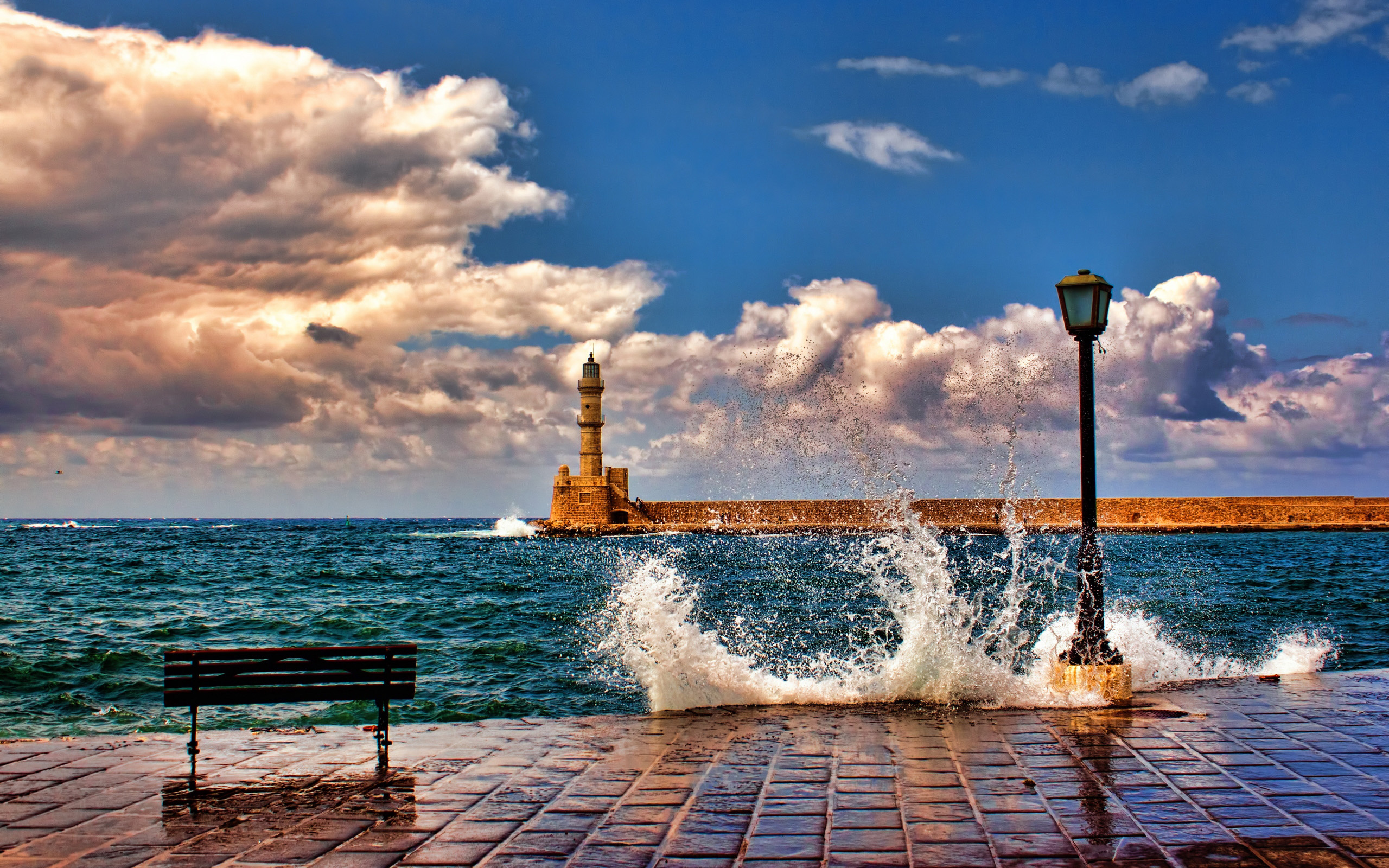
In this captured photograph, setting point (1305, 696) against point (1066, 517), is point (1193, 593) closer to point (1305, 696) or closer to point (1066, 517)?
point (1305, 696)

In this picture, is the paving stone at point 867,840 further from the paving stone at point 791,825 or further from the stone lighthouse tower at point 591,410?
the stone lighthouse tower at point 591,410

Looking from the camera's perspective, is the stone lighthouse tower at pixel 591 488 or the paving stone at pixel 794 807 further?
the stone lighthouse tower at pixel 591 488

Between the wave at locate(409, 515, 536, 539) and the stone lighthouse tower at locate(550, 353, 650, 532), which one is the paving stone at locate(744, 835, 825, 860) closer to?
the stone lighthouse tower at locate(550, 353, 650, 532)

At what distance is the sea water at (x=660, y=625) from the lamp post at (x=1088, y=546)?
267 millimetres

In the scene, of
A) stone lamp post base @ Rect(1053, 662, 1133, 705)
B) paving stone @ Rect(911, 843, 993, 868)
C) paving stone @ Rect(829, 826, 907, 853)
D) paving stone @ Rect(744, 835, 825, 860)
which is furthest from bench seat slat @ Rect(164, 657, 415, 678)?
stone lamp post base @ Rect(1053, 662, 1133, 705)

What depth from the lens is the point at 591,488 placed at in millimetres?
66750

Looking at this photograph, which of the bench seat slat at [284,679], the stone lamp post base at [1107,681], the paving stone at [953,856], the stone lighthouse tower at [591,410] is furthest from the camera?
the stone lighthouse tower at [591,410]

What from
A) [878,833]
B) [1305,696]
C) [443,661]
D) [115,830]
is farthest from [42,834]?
[443,661]

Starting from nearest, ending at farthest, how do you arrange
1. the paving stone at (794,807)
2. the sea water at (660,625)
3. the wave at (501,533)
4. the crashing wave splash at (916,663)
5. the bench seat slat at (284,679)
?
1. the paving stone at (794,807)
2. the bench seat slat at (284,679)
3. the crashing wave splash at (916,663)
4. the sea water at (660,625)
5. the wave at (501,533)

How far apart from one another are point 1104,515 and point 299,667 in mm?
77544

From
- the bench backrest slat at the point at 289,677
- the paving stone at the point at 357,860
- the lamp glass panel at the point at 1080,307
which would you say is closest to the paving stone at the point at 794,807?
the paving stone at the point at 357,860

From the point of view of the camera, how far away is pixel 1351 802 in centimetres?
486

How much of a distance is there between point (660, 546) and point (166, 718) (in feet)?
169

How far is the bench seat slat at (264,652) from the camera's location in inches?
246
